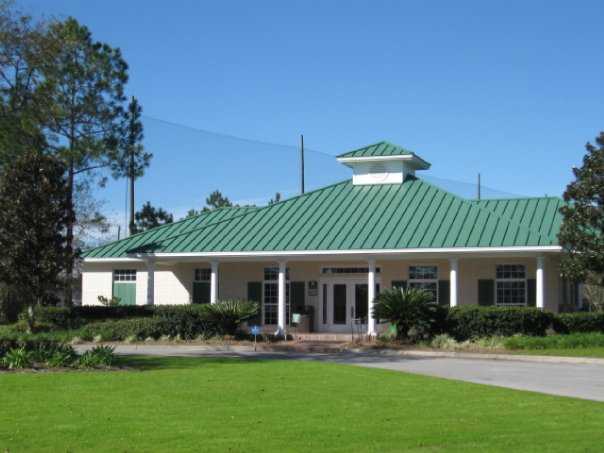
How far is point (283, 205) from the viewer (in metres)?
32.9

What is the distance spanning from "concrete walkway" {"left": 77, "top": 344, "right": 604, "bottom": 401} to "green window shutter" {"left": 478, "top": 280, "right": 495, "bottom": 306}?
5.90m

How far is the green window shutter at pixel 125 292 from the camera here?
3303 centimetres

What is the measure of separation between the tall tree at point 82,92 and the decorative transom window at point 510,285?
1725 centimetres

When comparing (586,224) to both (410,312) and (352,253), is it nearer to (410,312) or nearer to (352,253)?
(410,312)

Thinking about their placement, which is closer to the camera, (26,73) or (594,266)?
(594,266)

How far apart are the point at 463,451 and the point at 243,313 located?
1877 centimetres

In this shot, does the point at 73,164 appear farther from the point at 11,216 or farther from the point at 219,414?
the point at 219,414

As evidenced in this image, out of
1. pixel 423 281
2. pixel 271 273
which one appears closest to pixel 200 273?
pixel 271 273

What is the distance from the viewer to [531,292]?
91.6ft

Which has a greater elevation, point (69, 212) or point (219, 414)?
point (69, 212)

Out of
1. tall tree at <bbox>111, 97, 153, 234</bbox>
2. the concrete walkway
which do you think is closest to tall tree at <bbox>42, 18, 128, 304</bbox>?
tall tree at <bbox>111, 97, 153, 234</bbox>

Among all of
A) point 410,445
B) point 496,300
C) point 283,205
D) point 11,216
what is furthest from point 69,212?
point 410,445

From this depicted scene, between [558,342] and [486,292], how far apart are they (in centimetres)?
520

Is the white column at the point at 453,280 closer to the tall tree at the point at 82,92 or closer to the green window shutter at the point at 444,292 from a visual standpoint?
the green window shutter at the point at 444,292
